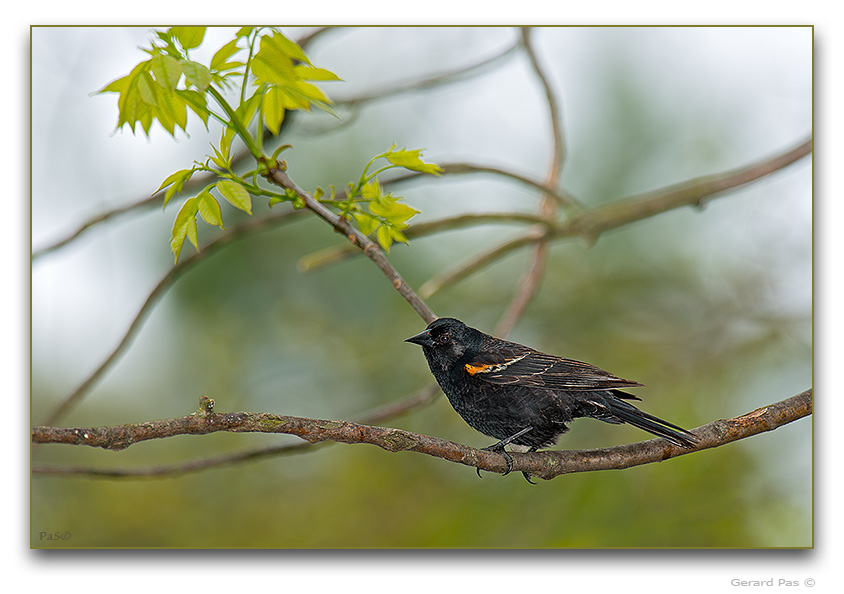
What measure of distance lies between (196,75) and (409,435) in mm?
848

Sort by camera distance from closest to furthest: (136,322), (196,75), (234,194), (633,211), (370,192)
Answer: (196,75) → (234,194) → (370,192) → (136,322) → (633,211)

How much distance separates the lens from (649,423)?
1.69 metres

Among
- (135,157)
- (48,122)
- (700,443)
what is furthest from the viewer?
(135,157)

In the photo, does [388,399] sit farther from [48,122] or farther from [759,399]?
[48,122]

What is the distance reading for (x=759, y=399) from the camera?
2930mm

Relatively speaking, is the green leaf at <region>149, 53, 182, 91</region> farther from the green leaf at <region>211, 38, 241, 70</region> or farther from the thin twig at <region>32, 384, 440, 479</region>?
the thin twig at <region>32, 384, 440, 479</region>

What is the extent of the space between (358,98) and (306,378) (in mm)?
1257

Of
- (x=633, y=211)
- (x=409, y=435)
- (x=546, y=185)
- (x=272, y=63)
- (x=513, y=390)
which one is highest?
(x=546, y=185)

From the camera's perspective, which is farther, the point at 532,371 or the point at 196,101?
the point at 532,371

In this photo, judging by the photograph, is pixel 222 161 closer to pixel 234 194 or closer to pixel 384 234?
pixel 234 194

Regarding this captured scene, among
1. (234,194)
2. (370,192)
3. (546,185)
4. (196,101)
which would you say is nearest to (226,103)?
(196,101)

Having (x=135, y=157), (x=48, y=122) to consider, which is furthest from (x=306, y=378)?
(x=48, y=122)

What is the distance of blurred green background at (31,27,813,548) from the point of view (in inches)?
106

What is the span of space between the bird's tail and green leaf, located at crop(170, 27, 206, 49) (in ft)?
4.25
